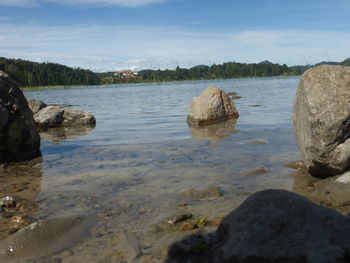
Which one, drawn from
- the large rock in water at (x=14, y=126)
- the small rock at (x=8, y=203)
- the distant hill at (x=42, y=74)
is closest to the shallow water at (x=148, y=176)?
the small rock at (x=8, y=203)

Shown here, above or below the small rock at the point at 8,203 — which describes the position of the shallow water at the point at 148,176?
below

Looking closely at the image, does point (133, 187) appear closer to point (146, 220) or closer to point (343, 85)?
point (146, 220)

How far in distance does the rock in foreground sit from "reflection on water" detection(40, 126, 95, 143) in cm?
1105

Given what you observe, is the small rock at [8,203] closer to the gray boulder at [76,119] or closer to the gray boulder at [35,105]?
the gray boulder at [76,119]

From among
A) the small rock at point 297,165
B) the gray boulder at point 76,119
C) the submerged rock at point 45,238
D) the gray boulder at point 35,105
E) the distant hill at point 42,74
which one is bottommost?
the submerged rock at point 45,238

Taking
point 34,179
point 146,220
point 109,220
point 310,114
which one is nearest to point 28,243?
point 109,220

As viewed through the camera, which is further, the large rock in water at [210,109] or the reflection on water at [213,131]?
the large rock in water at [210,109]

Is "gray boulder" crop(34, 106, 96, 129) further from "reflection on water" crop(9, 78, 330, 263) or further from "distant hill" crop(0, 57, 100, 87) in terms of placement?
"distant hill" crop(0, 57, 100, 87)

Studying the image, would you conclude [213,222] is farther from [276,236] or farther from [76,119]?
[76,119]

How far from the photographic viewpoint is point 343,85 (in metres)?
7.16

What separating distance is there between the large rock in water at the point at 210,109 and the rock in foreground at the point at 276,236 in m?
13.2

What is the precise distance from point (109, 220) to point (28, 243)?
4.09 ft

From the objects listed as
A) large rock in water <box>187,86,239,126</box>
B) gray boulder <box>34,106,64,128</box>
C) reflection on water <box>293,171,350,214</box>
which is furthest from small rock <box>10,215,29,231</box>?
gray boulder <box>34,106,64,128</box>

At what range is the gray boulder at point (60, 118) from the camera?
18.0 metres
